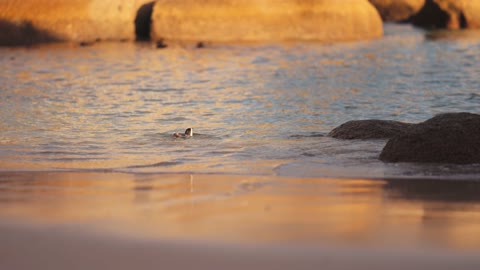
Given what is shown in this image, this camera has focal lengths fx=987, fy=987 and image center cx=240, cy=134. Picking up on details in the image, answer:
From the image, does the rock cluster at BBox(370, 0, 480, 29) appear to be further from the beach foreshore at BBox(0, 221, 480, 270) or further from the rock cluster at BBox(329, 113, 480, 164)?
the beach foreshore at BBox(0, 221, 480, 270)

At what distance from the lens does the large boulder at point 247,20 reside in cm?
3034

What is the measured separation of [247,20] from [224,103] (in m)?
15.2

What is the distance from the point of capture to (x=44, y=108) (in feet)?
47.9

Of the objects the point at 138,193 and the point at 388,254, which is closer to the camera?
the point at 388,254

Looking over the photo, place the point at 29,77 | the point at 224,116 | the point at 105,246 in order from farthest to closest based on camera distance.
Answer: the point at 29,77, the point at 224,116, the point at 105,246

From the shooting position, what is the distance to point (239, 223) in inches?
228

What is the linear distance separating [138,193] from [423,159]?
9.47 feet

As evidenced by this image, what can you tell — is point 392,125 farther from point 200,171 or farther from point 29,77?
point 29,77

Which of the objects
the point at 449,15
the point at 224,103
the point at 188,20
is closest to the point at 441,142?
the point at 224,103

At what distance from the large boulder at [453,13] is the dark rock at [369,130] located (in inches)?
1128

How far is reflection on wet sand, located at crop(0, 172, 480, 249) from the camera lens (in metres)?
5.50

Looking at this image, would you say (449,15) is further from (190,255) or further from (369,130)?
(190,255)

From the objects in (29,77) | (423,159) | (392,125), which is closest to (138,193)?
(423,159)

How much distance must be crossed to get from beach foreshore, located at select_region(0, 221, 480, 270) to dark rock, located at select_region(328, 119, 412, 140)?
5.59m
